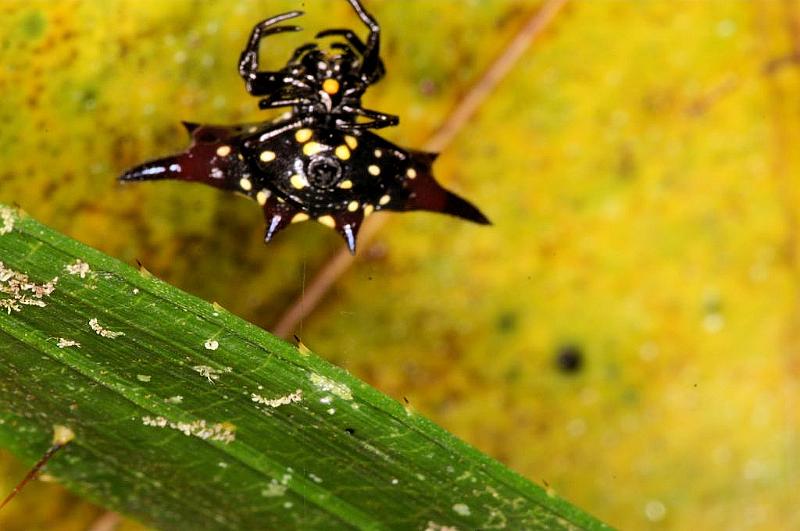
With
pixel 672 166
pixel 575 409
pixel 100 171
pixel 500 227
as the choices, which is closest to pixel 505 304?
pixel 500 227

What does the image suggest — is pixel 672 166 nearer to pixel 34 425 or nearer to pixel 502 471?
pixel 502 471

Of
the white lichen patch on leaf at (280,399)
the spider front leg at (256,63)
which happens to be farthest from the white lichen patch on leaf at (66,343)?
the spider front leg at (256,63)

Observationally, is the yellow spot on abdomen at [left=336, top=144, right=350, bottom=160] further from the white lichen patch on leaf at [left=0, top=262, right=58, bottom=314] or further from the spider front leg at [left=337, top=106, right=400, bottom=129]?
the white lichen patch on leaf at [left=0, top=262, right=58, bottom=314]

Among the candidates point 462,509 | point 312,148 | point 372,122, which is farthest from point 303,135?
point 462,509

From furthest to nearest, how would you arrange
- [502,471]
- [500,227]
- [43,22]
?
[500,227] < [43,22] < [502,471]

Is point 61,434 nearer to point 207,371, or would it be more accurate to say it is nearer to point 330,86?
point 207,371

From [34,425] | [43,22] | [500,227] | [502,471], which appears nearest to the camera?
[34,425]

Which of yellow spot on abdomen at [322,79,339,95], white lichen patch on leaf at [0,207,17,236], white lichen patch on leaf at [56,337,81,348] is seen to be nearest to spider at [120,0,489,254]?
yellow spot on abdomen at [322,79,339,95]
